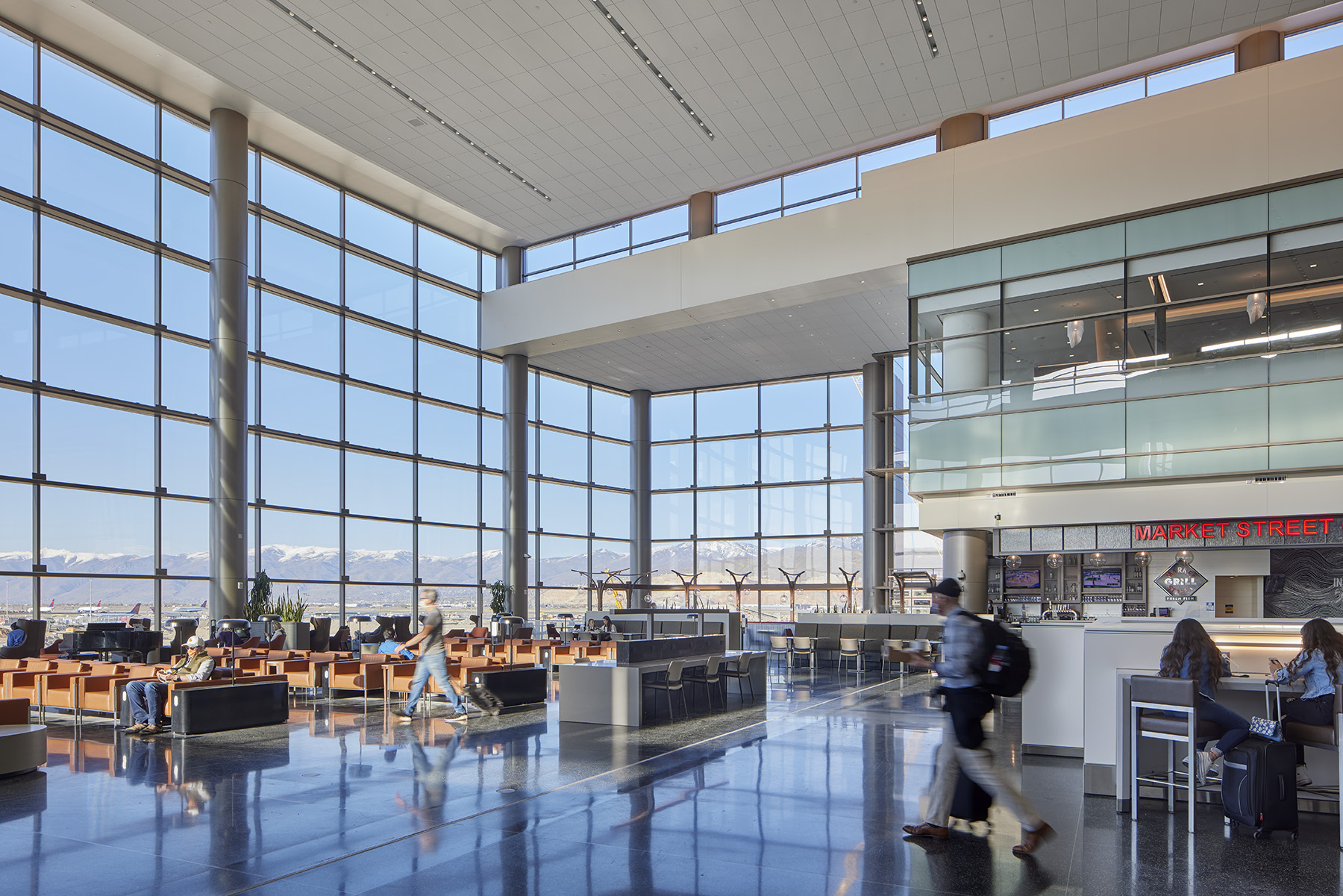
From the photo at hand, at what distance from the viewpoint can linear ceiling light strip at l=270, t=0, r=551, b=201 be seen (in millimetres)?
14250

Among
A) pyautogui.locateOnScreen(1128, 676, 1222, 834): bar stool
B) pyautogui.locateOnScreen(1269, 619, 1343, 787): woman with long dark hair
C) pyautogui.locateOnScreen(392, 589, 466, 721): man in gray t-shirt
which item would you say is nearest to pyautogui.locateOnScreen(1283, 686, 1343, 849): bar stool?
pyautogui.locateOnScreen(1269, 619, 1343, 787): woman with long dark hair

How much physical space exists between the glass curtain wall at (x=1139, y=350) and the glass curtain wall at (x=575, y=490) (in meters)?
13.0

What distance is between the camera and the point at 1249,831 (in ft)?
17.7

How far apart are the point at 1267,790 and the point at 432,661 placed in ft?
24.4

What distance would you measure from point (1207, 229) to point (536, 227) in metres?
14.8

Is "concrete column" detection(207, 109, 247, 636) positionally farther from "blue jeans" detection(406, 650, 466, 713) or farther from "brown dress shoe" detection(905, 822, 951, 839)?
"brown dress shoe" detection(905, 822, 951, 839)

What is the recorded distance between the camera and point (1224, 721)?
573 cm

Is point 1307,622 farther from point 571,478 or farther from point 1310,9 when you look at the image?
point 571,478

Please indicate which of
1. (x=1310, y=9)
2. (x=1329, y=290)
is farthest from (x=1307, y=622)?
(x=1310, y=9)

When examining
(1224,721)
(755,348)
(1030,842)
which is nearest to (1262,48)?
(755,348)

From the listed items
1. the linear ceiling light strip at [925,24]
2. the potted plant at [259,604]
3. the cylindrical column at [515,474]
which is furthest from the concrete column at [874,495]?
the potted plant at [259,604]

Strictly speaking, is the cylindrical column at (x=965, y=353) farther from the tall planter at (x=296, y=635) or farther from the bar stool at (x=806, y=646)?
the tall planter at (x=296, y=635)

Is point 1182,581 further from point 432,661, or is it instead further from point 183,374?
point 183,374

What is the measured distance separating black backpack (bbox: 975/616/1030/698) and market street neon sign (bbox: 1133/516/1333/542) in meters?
9.31
